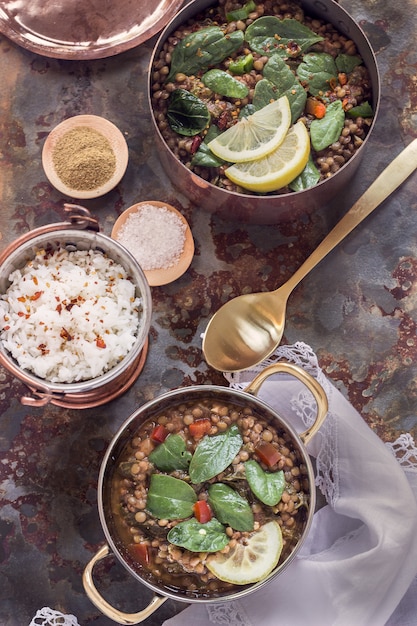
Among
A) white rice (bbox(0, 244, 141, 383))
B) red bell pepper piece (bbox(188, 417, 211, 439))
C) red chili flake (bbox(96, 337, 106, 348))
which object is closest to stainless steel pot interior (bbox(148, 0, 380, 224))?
white rice (bbox(0, 244, 141, 383))

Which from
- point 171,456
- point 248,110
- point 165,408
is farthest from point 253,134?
point 171,456

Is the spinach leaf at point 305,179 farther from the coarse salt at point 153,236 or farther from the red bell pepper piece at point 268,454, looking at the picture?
the red bell pepper piece at point 268,454

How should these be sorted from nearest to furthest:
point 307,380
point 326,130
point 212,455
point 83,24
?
1. point 307,380
2. point 212,455
3. point 326,130
4. point 83,24

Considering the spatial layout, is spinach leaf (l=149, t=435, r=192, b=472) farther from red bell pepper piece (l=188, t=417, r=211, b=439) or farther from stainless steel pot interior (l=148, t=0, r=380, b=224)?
stainless steel pot interior (l=148, t=0, r=380, b=224)

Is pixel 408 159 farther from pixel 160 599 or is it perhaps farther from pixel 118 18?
pixel 160 599

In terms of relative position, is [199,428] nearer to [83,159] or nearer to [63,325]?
[63,325]

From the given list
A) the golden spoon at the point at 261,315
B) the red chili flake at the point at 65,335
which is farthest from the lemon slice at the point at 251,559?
the red chili flake at the point at 65,335
